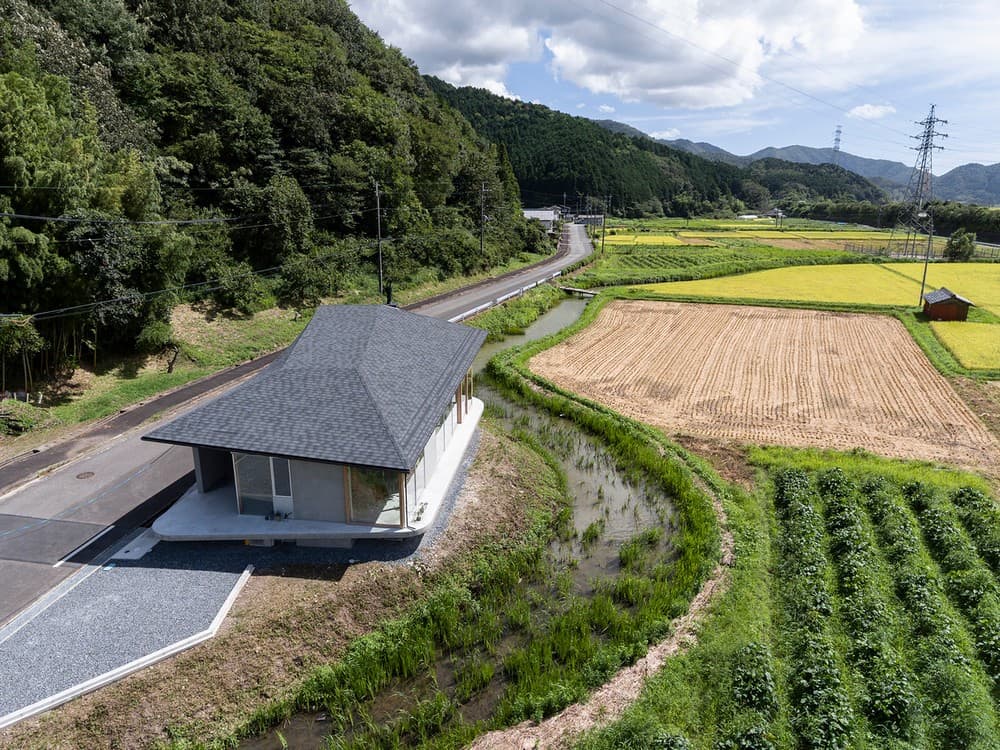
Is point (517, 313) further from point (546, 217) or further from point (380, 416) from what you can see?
point (546, 217)

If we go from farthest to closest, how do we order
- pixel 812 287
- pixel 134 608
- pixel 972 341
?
1. pixel 812 287
2. pixel 972 341
3. pixel 134 608

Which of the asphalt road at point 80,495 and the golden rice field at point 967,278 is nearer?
the asphalt road at point 80,495

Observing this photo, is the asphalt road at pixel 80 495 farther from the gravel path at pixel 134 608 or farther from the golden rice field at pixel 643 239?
the golden rice field at pixel 643 239

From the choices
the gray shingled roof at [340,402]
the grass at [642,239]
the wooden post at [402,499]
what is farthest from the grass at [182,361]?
the grass at [642,239]

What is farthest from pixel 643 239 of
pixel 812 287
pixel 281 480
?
pixel 281 480

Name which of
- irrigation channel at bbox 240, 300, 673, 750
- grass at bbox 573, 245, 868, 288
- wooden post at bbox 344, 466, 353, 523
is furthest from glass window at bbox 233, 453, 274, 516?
grass at bbox 573, 245, 868, 288

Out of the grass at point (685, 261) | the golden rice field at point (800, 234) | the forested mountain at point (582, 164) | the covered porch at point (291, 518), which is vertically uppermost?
the forested mountain at point (582, 164)
